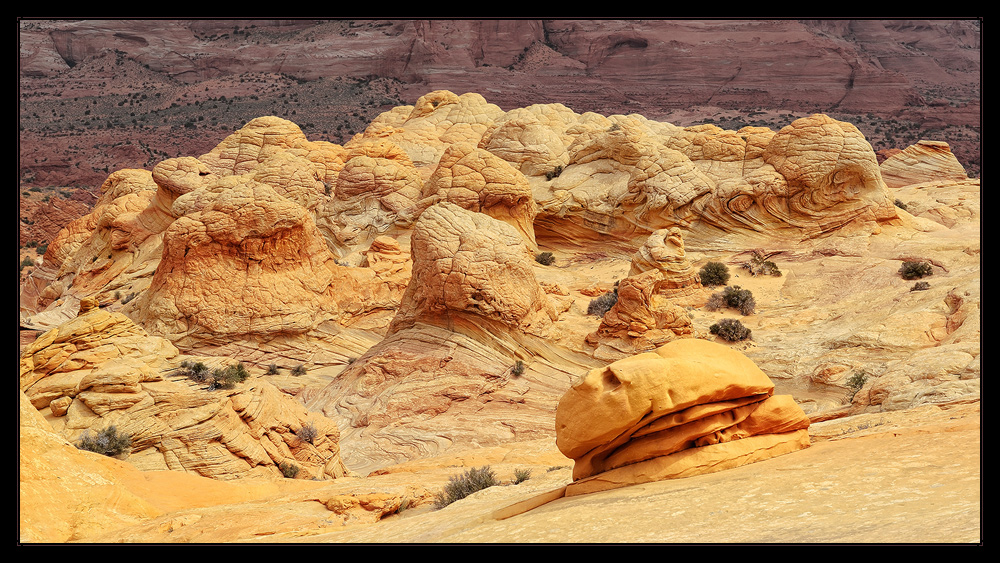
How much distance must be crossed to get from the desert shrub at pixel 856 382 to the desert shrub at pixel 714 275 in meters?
9.17

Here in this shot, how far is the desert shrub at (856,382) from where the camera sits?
639 inches

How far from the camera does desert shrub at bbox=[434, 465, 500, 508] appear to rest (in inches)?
455

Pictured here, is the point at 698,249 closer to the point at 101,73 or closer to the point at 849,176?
the point at 849,176

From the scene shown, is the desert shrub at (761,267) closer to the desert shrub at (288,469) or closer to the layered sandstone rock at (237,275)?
the layered sandstone rock at (237,275)

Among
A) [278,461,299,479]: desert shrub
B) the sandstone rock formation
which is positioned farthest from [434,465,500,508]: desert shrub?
the sandstone rock formation

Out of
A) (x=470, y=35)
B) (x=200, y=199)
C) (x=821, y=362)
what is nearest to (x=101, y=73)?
(x=470, y=35)

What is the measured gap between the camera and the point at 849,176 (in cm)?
3072

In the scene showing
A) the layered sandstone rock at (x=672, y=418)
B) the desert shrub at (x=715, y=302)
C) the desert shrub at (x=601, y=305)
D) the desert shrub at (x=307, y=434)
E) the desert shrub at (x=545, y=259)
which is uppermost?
the layered sandstone rock at (x=672, y=418)

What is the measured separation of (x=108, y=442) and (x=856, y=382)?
544 inches

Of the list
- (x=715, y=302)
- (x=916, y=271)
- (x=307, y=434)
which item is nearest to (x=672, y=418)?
(x=307, y=434)

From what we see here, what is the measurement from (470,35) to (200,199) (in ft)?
334

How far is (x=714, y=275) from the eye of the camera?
26109mm

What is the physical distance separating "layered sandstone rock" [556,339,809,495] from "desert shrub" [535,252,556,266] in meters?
22.6

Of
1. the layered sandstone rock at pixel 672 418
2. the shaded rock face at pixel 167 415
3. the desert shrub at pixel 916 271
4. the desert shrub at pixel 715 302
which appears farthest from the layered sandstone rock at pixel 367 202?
the layered sandstone rock at pixel 672 418
